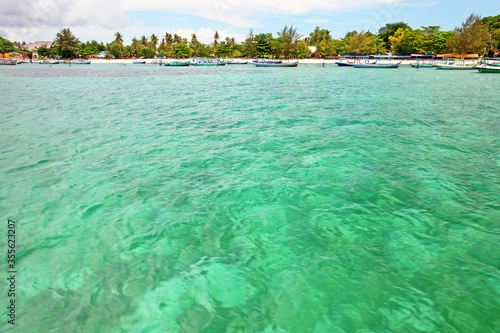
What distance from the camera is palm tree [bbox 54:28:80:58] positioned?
461 ft

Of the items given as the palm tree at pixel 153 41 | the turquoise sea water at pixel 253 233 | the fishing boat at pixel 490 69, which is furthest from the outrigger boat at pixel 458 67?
the palm tree at pixel 153 41

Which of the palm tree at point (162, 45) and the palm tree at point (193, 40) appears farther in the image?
the palm tree at point (162, 45)

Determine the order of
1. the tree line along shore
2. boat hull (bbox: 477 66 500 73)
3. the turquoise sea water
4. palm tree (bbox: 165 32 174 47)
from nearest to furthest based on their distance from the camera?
the turquoise sea water → boat hull (bbox: 477 66 500 73) → the tree line along shore → palm tree (bbox: 165 32 174 47)

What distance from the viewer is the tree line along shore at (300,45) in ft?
338

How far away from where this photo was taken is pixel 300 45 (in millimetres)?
144625

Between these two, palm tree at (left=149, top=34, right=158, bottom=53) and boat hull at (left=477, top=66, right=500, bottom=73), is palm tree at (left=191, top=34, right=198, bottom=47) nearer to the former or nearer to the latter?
palm tree at (left=149, top=34, right=158, bottom=53)

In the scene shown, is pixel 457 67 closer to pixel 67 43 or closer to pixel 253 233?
pixel 253 233

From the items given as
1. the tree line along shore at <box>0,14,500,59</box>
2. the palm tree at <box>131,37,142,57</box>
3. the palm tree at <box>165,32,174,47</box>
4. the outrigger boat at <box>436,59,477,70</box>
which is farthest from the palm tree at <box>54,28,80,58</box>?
the outrigger boat at <box>436,59,477,70</box>

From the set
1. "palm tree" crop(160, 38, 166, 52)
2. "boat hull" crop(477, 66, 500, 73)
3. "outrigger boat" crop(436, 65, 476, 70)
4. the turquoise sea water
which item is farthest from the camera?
"palm tree" crop(160, 38, 166, 52)

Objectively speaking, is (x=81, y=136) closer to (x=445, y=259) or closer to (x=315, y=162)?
(x=315, y=162)

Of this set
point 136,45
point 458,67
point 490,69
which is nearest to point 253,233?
point 490,69

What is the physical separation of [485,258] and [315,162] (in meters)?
5.55

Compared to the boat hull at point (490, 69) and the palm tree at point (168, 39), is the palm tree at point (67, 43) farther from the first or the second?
the boat hull at point (490, 69)

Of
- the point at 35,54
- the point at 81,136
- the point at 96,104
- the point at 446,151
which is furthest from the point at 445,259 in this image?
the point at 35,54
